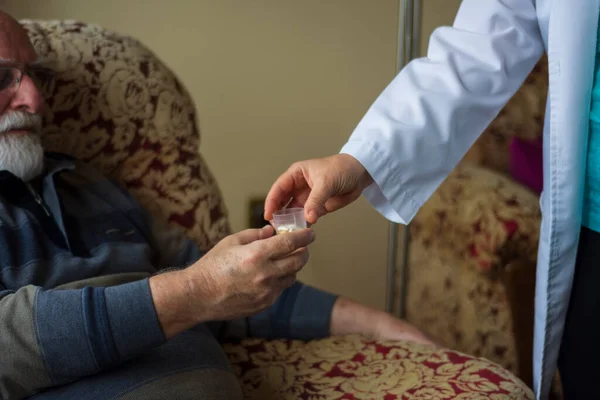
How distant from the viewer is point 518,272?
4.99ft

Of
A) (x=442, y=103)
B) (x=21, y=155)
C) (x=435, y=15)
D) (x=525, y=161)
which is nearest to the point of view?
(x=442, y=103)

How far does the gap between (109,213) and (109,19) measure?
993 millimetres

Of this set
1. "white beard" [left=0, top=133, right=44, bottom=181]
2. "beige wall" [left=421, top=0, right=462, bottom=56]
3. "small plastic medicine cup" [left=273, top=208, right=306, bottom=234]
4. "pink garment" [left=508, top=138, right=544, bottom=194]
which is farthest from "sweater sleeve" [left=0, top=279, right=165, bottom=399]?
"beige wall" [left=421, top=0, right=462, bottom=56]

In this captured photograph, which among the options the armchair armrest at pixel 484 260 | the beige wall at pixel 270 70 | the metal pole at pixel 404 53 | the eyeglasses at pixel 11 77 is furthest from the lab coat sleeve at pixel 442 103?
the beige wall at pixel 270 70

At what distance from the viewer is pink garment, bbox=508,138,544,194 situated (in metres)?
1.97

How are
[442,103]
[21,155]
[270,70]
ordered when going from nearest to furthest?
1. [442,103]
2. [21,155]
3. [270,70]

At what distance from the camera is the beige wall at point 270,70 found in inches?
83.4

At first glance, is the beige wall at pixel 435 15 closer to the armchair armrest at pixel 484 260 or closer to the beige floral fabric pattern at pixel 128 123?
the armchair armrest at pixel 484 260

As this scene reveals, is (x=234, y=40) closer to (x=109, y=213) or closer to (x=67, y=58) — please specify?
(x=67, y=58)

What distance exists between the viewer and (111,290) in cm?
94

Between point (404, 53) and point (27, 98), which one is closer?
point (27, 98)

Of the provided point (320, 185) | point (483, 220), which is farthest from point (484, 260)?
point (320, 185)

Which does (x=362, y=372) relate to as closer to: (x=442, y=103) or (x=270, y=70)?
(x=442, y=103)

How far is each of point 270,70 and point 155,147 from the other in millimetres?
879
